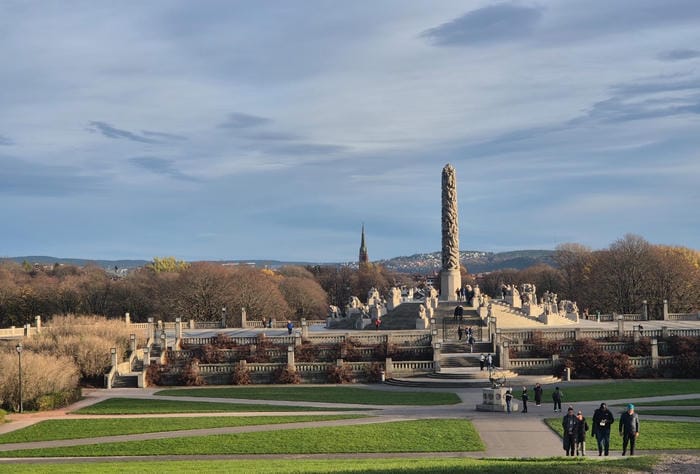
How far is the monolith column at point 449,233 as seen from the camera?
86188 mm

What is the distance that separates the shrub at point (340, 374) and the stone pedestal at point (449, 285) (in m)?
28.3

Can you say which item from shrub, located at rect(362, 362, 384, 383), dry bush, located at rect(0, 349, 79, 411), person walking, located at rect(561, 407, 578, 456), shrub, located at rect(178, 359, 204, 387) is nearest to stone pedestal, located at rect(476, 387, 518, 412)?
person walking, located at rect(561, 407, 578, 456)

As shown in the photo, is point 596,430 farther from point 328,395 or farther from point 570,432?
point 328,395

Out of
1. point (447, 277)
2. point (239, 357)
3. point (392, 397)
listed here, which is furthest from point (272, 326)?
point (392, 397)

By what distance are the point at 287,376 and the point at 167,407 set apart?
44.5 feet

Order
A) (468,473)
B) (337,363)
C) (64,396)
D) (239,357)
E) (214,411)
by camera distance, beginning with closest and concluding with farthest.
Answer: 1. (468,473)
2. (214,411)
3. (64,396)
4. (337,363)
5. (239,357)

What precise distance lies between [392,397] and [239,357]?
17955mm

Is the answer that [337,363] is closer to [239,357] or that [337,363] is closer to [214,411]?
[239,357]

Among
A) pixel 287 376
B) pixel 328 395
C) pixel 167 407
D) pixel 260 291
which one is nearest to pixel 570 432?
pixel 328 395

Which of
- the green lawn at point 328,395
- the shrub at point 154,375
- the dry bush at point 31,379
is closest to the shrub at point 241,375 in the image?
the green lawn at point 328,395

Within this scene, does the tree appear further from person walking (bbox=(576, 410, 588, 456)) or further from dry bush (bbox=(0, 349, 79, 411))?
person walking (bbox=(576, 410, 588, 456))

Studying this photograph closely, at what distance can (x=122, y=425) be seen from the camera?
38.6 m

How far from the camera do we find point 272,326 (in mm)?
87188

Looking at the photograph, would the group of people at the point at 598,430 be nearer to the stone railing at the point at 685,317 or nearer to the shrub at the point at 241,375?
the shrub at the point at 241,375
